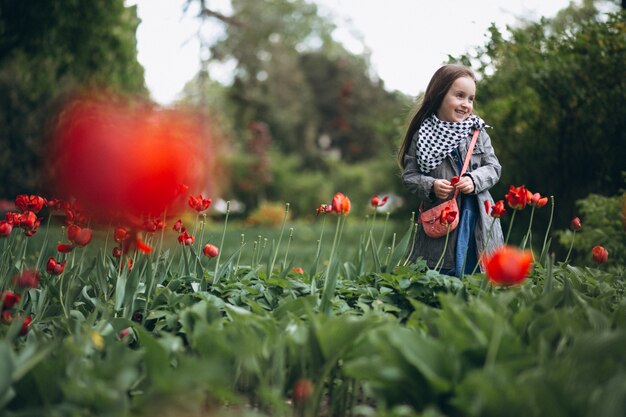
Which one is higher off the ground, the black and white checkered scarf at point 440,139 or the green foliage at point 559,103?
the green foliage at point 559,103

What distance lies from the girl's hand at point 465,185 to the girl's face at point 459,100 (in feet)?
1.27

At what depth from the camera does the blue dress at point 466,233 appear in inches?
129

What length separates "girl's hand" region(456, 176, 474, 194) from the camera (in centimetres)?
311

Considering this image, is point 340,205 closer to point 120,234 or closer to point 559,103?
point 120,234

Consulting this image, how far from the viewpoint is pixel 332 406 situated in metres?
1.98

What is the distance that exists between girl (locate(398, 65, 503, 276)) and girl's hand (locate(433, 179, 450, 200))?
61 mm

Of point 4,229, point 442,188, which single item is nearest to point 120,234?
point 4,229

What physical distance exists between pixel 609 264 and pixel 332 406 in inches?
120

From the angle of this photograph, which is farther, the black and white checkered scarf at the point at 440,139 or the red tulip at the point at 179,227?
the black and white checkered scarf at the point at 440,139

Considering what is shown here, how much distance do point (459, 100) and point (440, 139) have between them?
0.76ft

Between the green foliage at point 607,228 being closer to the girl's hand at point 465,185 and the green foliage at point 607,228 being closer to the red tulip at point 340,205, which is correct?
the girl's hand at point 465,185

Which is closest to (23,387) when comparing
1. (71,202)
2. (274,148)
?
(71,202)

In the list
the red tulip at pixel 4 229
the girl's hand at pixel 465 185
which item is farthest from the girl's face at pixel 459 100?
the red tulip at pixel 4 229

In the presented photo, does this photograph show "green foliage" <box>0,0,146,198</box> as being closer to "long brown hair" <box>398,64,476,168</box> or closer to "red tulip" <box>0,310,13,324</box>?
"long brown hair" <box>398,64,476,168</box>
